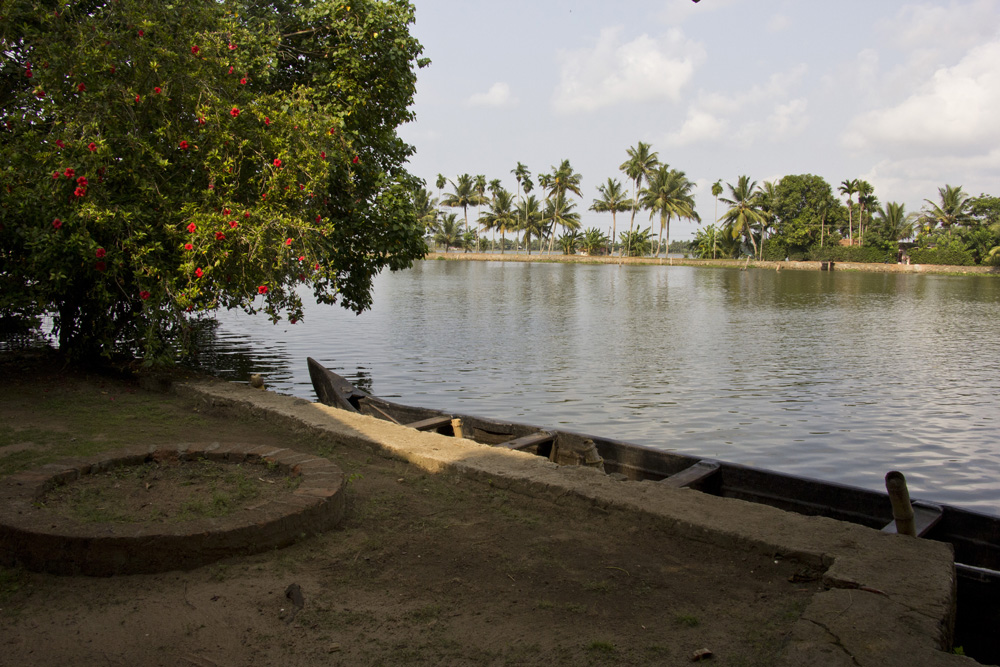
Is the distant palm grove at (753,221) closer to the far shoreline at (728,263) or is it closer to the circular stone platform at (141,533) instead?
the far shoreline at (728,263)

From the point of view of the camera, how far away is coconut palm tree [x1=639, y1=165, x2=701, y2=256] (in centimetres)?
7079

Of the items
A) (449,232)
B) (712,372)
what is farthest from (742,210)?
(712,372)

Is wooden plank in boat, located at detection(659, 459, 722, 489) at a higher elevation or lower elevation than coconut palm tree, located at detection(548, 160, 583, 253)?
lower

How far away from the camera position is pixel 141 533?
3.45 meters

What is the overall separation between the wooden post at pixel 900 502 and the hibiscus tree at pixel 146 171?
613 centimetres

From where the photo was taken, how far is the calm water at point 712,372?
9.31 m

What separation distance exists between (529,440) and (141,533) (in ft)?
11.8

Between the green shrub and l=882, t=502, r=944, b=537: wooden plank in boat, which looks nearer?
l=882, t=502, r=944, b=537: wooden plank in boat

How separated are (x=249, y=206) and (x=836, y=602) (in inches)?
298

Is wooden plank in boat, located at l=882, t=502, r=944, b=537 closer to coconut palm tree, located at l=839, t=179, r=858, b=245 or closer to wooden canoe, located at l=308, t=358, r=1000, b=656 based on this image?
wooden canoe, located at l=308, t=358, r=1000, b=656

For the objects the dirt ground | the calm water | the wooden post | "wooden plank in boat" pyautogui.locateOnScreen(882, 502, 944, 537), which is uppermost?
the wooden post

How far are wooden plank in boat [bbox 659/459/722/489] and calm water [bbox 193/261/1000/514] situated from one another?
134 inches

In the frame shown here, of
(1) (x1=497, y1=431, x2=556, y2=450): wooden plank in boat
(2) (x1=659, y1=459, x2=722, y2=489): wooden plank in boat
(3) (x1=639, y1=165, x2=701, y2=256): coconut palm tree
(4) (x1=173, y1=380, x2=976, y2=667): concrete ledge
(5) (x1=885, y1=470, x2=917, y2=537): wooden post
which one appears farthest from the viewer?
(3) (x1=639, y1=165, x2=701, y2=256): coconut palm tree

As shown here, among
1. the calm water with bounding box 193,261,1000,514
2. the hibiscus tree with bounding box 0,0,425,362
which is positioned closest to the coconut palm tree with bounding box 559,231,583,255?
the calm water with bounding box 193,261,1000,514
